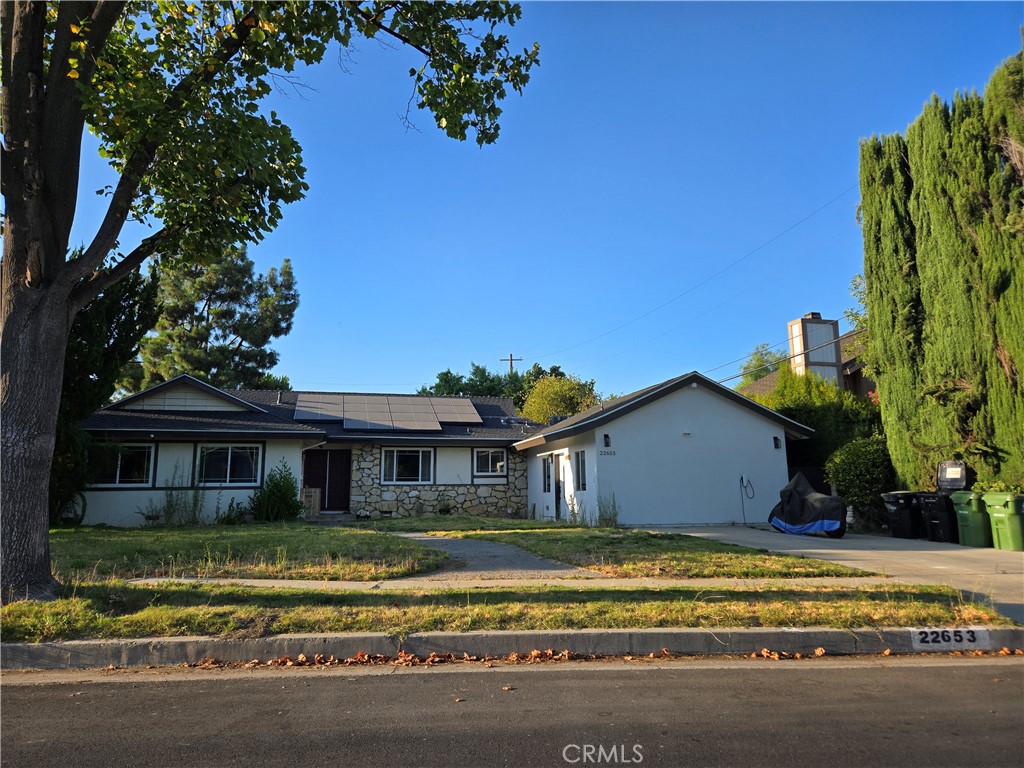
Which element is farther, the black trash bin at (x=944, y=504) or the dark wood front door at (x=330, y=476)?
the dark wood front door at (x=330, y=476)

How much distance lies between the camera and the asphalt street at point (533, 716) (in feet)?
12.6

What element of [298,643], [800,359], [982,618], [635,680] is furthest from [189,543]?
[800,359]

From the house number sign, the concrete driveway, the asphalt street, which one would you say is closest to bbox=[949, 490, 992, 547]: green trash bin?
the concrete driveway

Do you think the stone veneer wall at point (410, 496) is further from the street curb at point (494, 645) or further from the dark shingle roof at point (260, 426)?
the street curb at point (494, 645)

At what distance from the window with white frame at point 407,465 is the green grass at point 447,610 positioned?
14.9 meters

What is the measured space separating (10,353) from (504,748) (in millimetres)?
6559

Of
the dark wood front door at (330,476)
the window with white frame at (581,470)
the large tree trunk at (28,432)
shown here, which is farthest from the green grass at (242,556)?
the dark wood front door at (330,476)

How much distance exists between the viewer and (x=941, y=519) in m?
14.4

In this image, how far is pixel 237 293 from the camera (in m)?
39.7

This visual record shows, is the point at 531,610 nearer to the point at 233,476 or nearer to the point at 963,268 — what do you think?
the point at 963,268

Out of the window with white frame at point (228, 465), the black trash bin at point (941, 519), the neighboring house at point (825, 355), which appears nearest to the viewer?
the black trash bin at point (941, 519)

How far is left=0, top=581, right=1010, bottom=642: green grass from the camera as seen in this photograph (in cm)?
610

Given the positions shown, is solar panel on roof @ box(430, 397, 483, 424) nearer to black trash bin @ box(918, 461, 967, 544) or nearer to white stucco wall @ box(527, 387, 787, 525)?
white stucco wall @ box(527, 387, 787, 525)

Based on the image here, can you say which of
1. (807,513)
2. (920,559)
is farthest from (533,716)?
(807,513)
